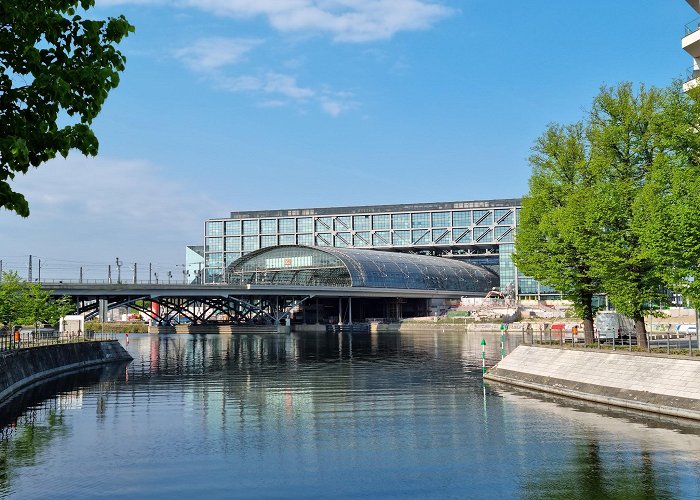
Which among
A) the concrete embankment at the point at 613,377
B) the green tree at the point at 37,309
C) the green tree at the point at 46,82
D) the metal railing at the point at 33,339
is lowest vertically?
the concrete embankment at the point at 613,377

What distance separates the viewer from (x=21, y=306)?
83938 mm

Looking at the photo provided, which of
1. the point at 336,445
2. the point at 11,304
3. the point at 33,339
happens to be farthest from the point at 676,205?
the point at 11,304

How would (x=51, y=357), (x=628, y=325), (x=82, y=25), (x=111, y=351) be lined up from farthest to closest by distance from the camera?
(x=111, y=351), (x=628, y=325), (x=51, y=357), (x=82, y=25)

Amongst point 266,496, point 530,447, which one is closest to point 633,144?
point 530,447

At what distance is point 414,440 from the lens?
1233 inches

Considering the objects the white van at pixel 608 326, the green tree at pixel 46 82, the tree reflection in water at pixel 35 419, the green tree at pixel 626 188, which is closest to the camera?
the green tree at pixel 46 82

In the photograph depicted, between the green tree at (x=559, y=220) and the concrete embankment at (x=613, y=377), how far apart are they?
5.91 m

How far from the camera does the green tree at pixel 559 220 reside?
5528cm

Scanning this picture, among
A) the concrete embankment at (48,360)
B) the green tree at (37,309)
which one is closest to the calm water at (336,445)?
the concrete embankment at (48,360)

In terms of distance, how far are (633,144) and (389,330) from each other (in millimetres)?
144791

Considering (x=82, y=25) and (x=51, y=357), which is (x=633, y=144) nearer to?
(x=82, y=25)

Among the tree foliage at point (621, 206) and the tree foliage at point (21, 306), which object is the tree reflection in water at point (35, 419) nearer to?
the tree foliage at point (21, 306)

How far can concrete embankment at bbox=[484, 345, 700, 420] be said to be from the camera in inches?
1459

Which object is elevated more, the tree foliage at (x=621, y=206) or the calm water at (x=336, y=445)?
the tree foliage at (x=621, y=206)
